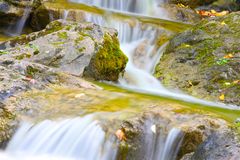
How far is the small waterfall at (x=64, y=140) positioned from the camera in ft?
14.7

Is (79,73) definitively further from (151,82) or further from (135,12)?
(135,12)

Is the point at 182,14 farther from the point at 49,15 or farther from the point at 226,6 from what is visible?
the point at 49,15

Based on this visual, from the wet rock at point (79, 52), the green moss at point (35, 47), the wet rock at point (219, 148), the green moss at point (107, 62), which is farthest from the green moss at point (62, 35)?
the wet rock at point (219, 148)

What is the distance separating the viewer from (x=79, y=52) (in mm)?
7270

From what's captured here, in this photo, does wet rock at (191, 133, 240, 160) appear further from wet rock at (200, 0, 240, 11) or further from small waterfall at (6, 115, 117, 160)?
wet rock at (200, 0, 240, 11)

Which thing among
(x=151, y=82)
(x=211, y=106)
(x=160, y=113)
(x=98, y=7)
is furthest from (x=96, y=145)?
(x=98, y=7)

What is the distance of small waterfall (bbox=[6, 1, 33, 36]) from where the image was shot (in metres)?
11.6

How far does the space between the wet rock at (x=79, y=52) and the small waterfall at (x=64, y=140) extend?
2.38 metres

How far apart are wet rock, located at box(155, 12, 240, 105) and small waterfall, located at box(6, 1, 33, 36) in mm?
4572

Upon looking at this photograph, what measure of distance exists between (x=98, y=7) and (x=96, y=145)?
912 cm

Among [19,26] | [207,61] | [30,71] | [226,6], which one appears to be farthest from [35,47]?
[226,6]

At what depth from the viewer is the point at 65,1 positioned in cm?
1303

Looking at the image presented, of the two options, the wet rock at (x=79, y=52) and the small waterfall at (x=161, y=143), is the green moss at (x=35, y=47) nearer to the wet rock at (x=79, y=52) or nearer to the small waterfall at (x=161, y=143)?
the wet rock at (x=79, y=52)

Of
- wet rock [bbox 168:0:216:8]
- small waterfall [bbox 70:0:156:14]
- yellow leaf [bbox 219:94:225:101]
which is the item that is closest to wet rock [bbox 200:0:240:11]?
wet rock [bbox 168:0:216:8]
